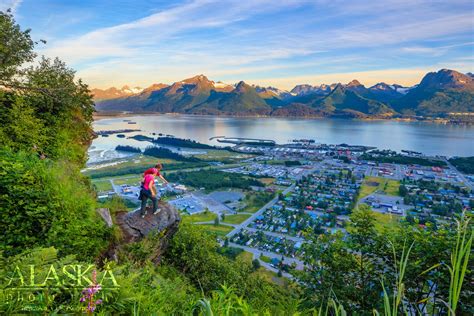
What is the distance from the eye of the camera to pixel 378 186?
35750 millimetres

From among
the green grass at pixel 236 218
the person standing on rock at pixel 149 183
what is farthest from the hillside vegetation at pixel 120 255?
the green grass at pixel 236 218

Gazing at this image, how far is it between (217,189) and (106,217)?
30.2 m

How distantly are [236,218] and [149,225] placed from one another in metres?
19.9

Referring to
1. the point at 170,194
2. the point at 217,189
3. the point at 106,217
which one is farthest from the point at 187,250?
the point at 217,189

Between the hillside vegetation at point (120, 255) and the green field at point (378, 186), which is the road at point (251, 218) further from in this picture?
the hillside vegetation at point (120, 255)

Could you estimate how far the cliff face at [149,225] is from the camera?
5.96 metres

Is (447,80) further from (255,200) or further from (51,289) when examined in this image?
(51,289)

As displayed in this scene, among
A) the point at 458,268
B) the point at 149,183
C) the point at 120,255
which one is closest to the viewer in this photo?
the point at 458,268

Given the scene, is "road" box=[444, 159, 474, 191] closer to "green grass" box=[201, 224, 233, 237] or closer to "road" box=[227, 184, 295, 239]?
"road" box=[227, 184, 295, 239]

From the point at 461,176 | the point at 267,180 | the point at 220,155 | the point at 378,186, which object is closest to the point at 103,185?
the point at 267,180

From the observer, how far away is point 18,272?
6.99ft

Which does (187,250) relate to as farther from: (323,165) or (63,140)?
(323,165)

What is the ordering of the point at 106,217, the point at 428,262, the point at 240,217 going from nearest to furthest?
1. the point at 428,262
2. the point at 106,217
3. the point at 240,217

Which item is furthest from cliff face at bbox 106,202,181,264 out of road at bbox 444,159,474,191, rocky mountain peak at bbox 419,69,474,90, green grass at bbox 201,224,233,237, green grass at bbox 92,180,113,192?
rocky mountain peak at bbox 419,69,474,90
